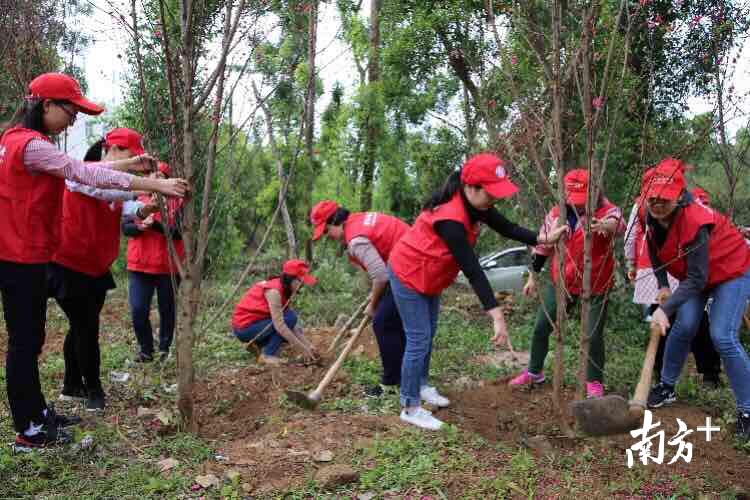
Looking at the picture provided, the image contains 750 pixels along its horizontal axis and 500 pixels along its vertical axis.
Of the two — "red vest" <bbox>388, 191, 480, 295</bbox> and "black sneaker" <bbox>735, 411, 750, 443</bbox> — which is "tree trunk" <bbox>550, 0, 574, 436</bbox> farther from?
"black sneaker" <bbox>735, 411, 750, 443</bbox>

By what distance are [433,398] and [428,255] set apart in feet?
3.71

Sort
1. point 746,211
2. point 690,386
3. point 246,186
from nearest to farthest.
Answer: point 690,386 → point 746,211 → point 246,186

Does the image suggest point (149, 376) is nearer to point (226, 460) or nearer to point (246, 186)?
point (226, 460)

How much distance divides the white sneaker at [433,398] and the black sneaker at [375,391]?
0.87 ft

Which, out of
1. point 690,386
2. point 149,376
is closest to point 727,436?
point 690,386

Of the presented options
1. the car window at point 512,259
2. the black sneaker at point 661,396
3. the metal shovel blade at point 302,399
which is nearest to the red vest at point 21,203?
the metal shovel blade at point 302,399

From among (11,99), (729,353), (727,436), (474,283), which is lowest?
(727,436)

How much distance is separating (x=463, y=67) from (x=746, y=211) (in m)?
4.76

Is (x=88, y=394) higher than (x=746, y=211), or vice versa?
(x=746, y=211)

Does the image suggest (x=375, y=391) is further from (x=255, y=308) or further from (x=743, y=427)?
(x=743, y=427)

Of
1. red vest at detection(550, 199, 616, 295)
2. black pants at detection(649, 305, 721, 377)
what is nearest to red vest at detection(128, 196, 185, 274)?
red vest at detection(550, 199, 616, 295)

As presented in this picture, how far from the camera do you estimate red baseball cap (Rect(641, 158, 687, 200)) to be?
Result: 134 inches

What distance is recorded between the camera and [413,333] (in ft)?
12.7

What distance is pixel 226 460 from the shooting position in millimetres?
3322
